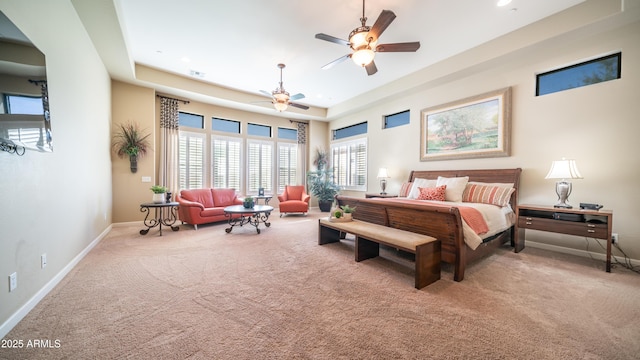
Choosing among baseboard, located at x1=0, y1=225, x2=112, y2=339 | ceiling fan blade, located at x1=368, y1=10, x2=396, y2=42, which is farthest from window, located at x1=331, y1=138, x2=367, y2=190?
baseboard, located at x1=0, y1=225, x2=112, y2=339

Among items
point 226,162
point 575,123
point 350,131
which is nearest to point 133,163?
point 226,162

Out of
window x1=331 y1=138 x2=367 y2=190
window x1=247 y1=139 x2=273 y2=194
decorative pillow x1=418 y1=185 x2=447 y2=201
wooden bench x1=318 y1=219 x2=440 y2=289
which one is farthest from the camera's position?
window x1=247 y1=139 x2=273 y2=194

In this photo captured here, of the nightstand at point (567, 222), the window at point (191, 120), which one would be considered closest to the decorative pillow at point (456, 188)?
the nightstand at point (567, 222)

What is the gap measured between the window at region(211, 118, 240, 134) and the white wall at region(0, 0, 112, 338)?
2811mm

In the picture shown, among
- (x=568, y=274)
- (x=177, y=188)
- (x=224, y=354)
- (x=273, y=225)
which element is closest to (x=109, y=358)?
(x=224, y=354)

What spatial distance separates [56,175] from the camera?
2.49 m

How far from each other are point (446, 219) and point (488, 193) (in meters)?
1.99

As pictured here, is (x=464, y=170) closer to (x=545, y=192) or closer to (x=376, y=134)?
(x=545, y=192)

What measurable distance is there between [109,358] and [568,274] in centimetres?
454

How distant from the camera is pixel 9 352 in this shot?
1495 mm

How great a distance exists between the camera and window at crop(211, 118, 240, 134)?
22.4 feet

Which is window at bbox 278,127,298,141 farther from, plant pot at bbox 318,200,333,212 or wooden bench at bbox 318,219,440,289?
wooden bench at bbox 318,219,440,289

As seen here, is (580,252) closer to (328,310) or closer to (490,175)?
(490,175)

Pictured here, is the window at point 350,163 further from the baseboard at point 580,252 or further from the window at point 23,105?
the window at point 23,105
